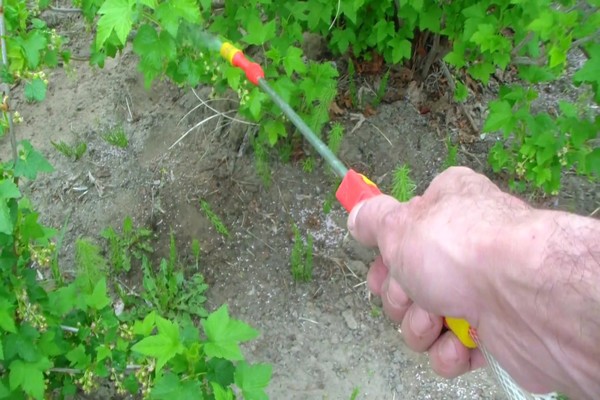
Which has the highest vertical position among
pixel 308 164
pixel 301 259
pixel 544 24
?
pixel 544 24

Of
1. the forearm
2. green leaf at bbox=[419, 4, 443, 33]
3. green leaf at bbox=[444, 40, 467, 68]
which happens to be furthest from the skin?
green leaf at bbox=[419, 4, 443, 33]

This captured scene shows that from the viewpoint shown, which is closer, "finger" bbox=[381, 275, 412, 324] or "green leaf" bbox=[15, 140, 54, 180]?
"finger" bbox=[381, 275, 412, 324]

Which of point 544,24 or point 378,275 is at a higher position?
point 544,24

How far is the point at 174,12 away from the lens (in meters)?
1.74

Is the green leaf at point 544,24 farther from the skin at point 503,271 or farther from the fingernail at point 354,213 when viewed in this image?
the fingernail at point 354,213

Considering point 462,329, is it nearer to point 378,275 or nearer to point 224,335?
point 378,275

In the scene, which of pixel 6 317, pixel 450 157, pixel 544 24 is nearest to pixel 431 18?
pixel 450 157

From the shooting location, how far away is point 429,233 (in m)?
1.36

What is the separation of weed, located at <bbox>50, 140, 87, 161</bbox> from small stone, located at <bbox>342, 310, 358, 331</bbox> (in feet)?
4.98

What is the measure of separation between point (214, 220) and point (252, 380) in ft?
4.01

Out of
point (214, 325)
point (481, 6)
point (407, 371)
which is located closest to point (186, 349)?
point (214, 325)

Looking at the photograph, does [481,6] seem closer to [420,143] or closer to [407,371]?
[420,143]

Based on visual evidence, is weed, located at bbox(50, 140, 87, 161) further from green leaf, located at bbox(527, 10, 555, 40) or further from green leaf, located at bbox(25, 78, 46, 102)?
green leaf, located at bbox(527, 10, 555, 40)

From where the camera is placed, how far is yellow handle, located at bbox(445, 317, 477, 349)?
4.86ft
